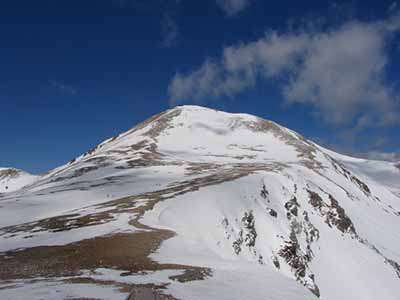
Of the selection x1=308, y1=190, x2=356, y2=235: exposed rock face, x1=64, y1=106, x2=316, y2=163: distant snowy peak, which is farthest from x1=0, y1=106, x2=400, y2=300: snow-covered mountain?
x1=64, y1=106, x2=316, y2=163: distant snowy peak

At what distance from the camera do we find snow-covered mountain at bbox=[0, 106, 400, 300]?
21000mm

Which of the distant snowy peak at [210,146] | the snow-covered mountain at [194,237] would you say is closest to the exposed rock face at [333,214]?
the snow-covered mountain at [194,237]

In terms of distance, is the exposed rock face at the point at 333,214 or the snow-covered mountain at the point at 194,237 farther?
the exposed rock face at the point at 333,214

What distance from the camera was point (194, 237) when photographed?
41094 mm

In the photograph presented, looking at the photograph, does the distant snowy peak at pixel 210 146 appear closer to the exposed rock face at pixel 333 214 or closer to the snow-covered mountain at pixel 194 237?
the snow-covered mountain at pixel 194 237

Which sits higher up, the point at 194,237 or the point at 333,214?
the point at 333,214

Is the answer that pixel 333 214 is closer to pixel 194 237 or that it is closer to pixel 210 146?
pixel 194 237

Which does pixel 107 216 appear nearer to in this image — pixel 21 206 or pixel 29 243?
pixel 29 243

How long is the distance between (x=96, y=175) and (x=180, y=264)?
83306 millimetres

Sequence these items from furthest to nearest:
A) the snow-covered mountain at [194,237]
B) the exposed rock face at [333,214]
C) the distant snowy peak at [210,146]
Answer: the distant snowy peak at [210,146] < the exposed rock face at [333,214] < the snow-covered mountain at [194,237]

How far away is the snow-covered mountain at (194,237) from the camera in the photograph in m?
21.0

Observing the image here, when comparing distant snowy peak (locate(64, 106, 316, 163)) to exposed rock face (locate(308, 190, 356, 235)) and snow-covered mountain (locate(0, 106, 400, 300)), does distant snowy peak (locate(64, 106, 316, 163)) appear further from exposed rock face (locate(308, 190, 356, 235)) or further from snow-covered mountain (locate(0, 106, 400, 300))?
exposed rock face (locate(308, 190, 356, 235))

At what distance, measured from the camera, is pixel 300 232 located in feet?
239

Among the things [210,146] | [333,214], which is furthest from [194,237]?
[210,146]
